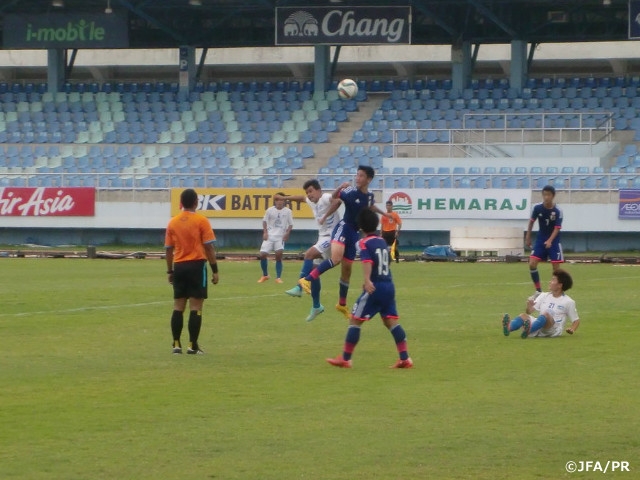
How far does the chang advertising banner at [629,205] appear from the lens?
128ft

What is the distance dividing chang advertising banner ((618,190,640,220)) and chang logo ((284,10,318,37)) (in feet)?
46.9

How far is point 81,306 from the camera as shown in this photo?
67.3ft

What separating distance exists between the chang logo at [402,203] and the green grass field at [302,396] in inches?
792

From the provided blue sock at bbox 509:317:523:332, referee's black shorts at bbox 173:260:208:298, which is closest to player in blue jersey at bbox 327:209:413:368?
referee's black shorts at bbox 173:260:208:298

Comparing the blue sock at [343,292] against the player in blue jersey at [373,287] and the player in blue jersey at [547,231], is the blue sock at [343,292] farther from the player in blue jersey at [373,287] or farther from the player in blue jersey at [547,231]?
the player in blue jersey at [547,231]

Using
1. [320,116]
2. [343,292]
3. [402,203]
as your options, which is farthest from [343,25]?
[343,292]

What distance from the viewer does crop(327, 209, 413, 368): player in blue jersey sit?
12.8 metres

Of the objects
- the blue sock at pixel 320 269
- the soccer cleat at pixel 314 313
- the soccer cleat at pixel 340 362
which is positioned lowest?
the soccer cleat at pixel 340 362

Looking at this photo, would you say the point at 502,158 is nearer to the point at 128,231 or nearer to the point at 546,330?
the point at 128,231

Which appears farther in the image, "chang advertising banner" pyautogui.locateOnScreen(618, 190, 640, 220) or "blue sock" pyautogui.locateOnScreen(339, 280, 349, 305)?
"chang advertising banner" pyautogui.locateOnScreen(618, 190, 640, 220)

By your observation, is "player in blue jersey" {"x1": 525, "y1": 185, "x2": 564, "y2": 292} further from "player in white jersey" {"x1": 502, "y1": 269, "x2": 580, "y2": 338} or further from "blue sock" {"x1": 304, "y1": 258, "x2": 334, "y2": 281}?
"player in white jersey" {"x1": 502, "y1": 269, "x2": 580, "y2": 338}

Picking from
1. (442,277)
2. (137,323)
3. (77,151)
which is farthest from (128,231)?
(137,323)

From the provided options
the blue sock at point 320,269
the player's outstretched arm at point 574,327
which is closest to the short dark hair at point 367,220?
the player's outstretched arm at point 574,327

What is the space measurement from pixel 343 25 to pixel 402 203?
959 centimetres
